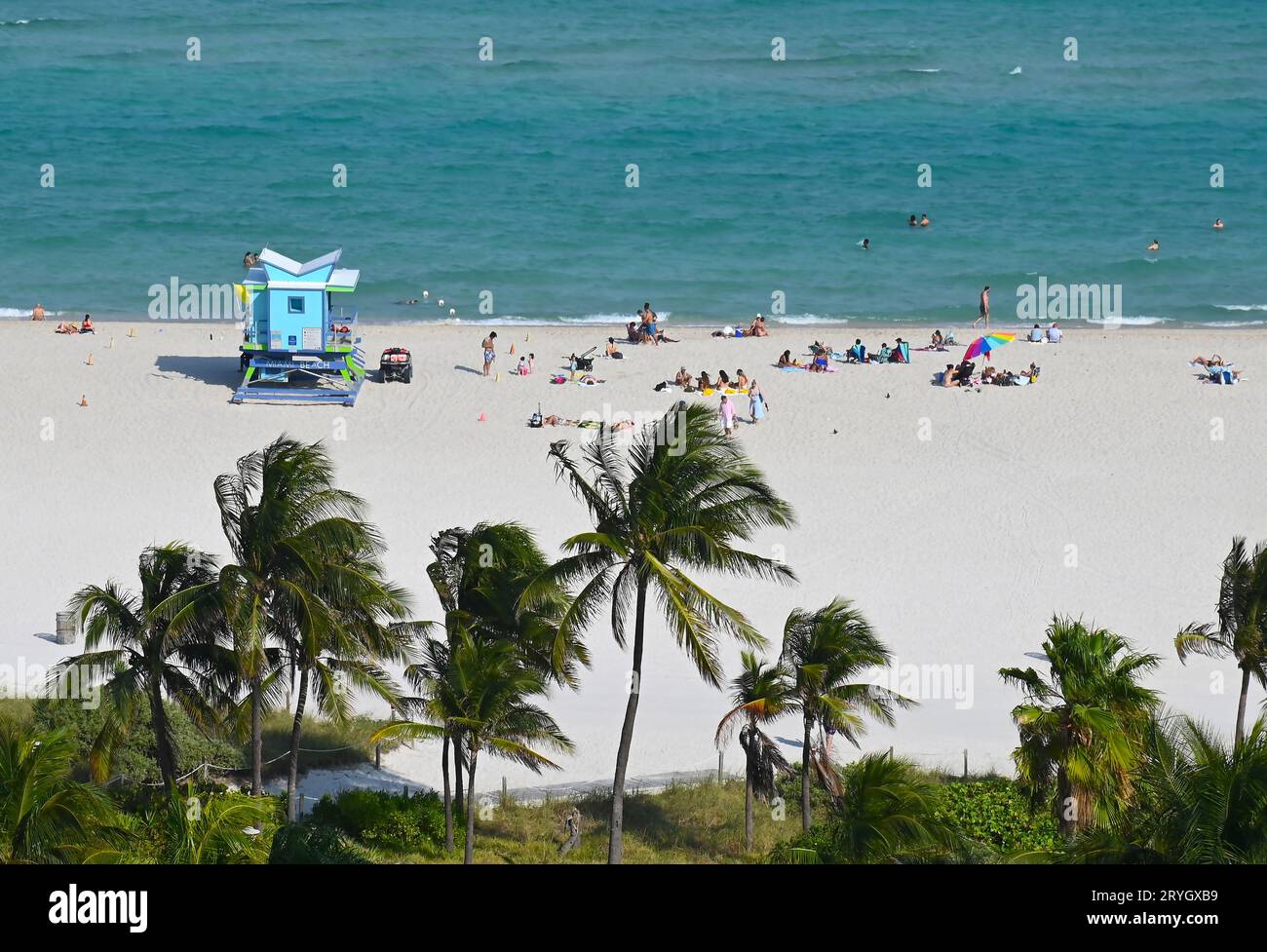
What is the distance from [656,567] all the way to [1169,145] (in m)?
60.6

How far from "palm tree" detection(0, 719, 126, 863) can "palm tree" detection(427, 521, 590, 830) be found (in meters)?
5.14

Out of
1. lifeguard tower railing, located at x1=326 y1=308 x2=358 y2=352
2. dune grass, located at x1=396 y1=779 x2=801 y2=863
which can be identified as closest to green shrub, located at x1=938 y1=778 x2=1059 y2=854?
dune grass, located at x1=396 y1=779 x2=801 y2=863

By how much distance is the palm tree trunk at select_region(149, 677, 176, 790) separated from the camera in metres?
17.6

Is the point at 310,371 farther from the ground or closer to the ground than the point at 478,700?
farther from the ground

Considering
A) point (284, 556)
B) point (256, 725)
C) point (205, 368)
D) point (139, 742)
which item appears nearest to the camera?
point (284, 556)

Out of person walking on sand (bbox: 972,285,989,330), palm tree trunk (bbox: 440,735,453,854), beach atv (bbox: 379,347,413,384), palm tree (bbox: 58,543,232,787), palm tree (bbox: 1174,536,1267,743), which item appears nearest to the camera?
palm tree (bbox: 58,543,232,787)

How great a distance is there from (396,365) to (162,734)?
20047 millimetres

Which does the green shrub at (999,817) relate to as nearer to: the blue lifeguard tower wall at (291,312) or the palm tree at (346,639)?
the palm tree at (346,639)

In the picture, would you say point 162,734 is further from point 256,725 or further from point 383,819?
point 383,819

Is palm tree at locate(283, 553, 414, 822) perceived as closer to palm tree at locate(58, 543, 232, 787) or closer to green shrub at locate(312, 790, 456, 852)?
green shrub at locate(312, 790, 456, 852)

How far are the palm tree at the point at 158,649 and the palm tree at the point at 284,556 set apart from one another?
1.27ft

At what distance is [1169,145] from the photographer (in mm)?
70500

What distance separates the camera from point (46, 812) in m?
12.2

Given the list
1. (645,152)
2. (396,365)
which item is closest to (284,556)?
(396,365)
